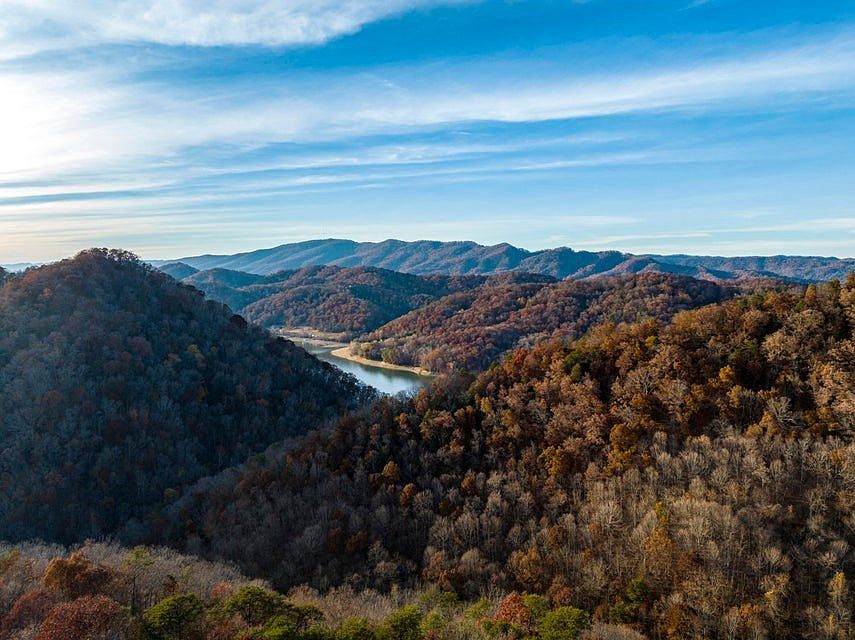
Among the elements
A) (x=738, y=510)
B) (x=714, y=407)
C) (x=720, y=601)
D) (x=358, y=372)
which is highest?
(x=714, y=407)

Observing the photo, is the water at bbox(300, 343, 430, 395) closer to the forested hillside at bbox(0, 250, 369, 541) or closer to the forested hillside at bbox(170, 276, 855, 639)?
the forested hillside at bbox(0, 250, 369, 541)

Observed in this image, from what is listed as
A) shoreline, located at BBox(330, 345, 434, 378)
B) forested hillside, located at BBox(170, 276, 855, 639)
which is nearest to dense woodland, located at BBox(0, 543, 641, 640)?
forested hillside, located at BBox(170, 276, 855, 639)

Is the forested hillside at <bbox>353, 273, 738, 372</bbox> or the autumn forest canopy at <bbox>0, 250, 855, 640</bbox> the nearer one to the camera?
the autumn forest canopy at <bbox>0, 250, 855, 640</bbox>

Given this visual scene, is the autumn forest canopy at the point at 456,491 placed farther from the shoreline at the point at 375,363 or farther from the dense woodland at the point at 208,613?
the shoreline at the point at 375,363

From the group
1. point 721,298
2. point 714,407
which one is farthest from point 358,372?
point 714,407

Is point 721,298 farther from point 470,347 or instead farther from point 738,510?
point 738,510

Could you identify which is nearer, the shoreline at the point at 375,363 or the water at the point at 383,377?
the water at the point at 383,377

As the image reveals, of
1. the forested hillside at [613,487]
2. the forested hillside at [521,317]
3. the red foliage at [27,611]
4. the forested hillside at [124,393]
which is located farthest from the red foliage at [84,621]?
the forested hillside at [521,317]
